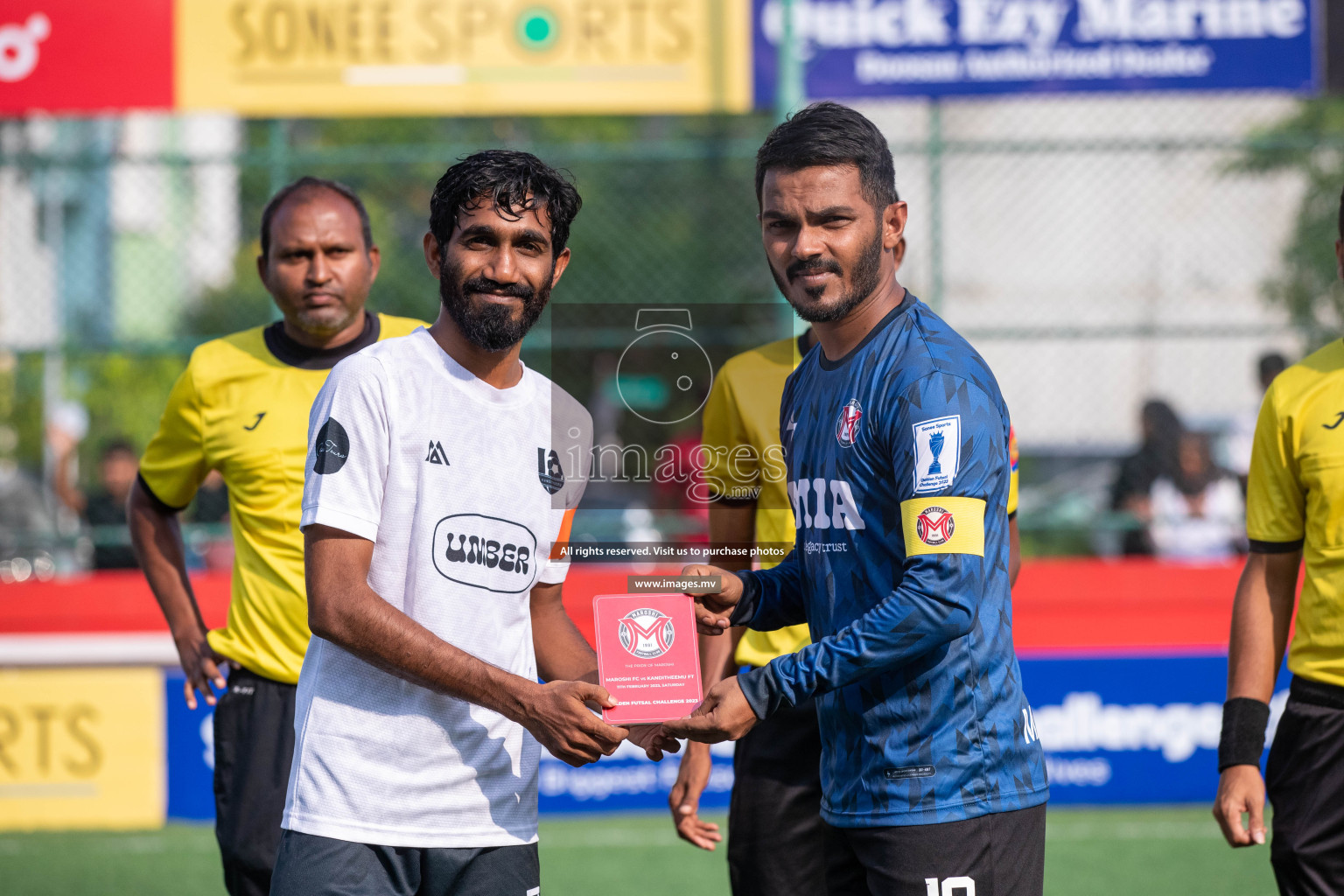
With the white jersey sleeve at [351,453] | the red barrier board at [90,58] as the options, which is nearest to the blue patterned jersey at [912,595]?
the white jersey sleeve at [351,453]

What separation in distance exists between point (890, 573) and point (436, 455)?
93cm

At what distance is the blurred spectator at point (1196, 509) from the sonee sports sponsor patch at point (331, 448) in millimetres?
5948

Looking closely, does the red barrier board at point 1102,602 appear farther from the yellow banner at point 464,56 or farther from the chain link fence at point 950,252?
the yellow banner at point 464,56

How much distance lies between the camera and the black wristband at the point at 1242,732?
3.09 meters

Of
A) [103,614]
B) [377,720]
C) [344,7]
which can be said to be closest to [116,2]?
[344,7]

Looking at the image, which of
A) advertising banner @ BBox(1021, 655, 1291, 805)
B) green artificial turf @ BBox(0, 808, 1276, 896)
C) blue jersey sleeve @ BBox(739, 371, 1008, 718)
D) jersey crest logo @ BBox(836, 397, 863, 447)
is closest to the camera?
blue jersey sleeve @ BBox(739, 371, 1008, 718)

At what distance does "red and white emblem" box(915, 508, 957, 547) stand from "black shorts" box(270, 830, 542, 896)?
108 cm

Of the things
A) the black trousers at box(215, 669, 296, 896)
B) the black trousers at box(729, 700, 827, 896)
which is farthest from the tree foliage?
the black trousers at box(215, 669, 296, 896)

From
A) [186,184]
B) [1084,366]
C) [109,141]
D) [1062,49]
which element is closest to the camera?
[1062,49]

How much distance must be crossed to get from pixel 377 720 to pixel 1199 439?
6.93 m

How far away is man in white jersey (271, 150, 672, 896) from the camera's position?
2543mm

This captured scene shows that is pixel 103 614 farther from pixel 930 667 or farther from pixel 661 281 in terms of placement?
pixel 661 281

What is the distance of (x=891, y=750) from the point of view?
2.46m

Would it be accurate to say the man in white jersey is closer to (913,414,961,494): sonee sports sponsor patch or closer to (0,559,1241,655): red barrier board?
(913,414,961,494): sonee sports sponsor patch
